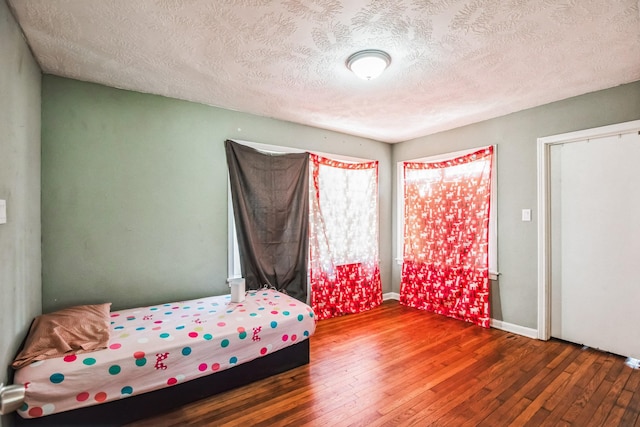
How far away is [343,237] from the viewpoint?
3879mm

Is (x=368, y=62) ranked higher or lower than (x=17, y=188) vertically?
higher

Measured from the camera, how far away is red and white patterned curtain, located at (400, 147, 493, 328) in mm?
3414

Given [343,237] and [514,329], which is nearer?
[514,329]

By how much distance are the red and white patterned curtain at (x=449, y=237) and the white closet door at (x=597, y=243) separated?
0.64 meters

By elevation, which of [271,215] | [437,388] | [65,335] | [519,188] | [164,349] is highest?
[519,188]

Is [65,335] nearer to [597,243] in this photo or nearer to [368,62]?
[368,62]

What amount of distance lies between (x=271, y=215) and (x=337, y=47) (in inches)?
72.3

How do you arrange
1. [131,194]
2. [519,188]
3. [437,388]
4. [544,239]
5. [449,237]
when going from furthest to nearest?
[449,237], [519,188], [544,239], [131,194], [437,388]

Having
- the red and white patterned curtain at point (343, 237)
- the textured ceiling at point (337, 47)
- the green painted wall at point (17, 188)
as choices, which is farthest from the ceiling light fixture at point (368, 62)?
the green painted wall at point (17, 188)

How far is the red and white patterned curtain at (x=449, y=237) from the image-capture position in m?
3.41

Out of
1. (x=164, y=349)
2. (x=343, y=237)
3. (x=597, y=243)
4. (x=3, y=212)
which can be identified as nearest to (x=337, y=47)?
(x=3, y=212)

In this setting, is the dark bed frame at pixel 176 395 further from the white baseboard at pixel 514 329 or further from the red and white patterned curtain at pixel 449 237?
the white baseboard at pixel 514 329

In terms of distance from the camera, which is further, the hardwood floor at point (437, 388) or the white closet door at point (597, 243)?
the white closet door at point (597, 243)

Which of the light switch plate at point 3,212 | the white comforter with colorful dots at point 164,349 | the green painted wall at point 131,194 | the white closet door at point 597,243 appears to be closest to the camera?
the light switch plate at point 3,212
